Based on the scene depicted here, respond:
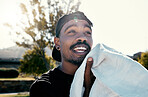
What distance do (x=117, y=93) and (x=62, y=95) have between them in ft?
2.04

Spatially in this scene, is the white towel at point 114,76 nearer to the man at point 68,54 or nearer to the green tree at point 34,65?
the man at point 68,54

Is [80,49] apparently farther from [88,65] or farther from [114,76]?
[114,76]

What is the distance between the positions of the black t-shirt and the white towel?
1.18ft

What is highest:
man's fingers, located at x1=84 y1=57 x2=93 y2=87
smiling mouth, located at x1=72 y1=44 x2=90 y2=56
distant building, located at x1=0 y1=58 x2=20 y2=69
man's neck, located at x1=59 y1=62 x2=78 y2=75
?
smiling mouth, located at x1=72 y1=44 x2=90 y2=56

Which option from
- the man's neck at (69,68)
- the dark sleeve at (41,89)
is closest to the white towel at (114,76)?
the dark sleeve at (41,89)

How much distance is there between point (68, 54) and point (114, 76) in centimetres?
75

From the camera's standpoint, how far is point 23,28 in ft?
33.9

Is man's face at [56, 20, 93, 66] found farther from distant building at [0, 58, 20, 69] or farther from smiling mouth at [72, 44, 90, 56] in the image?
distant building at [0, 58, 20, 69]

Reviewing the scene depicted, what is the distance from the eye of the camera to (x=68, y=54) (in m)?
1.69

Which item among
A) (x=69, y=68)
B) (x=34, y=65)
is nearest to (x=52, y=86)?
(x=69, y=68)

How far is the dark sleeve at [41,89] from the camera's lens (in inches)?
53.8

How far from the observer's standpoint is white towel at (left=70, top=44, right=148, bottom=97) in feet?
3.23

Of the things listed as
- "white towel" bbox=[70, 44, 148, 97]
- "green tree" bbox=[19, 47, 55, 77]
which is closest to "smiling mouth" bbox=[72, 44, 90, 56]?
"white towel" bbox=[70, 44, 148, 97]

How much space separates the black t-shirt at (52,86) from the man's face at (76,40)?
21cm
